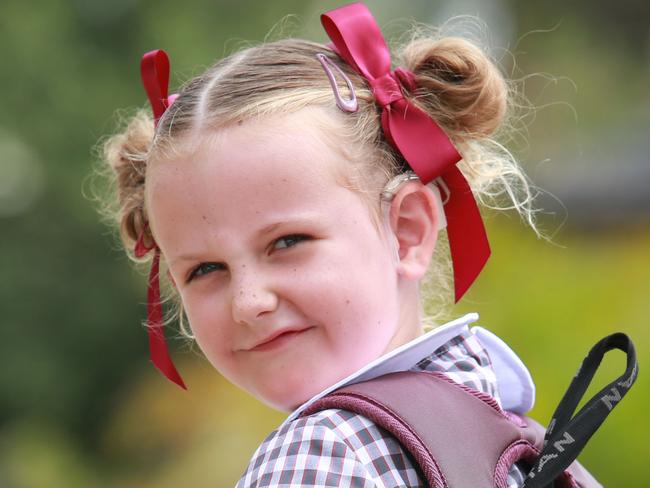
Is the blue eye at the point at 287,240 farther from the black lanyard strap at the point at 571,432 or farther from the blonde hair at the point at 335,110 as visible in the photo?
the black lanyard strap at the point at 571,432

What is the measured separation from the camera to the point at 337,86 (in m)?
1.69

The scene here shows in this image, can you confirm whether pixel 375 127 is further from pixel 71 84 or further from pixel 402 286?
pixel 71 84

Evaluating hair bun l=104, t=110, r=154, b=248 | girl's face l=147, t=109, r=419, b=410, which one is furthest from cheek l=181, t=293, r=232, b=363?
hair bun l=104, t=110, r=154, b=248

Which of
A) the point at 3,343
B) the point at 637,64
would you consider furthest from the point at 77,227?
the point at 637,64

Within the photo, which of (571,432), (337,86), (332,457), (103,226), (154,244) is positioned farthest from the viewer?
(103,226)

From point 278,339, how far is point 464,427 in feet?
1.03

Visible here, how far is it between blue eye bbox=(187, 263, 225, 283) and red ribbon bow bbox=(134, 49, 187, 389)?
29 centimetres

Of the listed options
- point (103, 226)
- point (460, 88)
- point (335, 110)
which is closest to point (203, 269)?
point (335, 110)

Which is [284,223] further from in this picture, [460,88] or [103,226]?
[103,226]

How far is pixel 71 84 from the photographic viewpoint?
6930 mm

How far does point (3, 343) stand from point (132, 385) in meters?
0.90

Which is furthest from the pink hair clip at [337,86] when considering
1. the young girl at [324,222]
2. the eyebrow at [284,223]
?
the eyebrow at [284,223]

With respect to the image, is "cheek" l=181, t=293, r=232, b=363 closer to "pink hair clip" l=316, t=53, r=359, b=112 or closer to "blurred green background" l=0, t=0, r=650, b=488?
"pink hair clip" l=316, t=53, r=359, b=112

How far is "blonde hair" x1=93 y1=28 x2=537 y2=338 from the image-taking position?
1597mm
